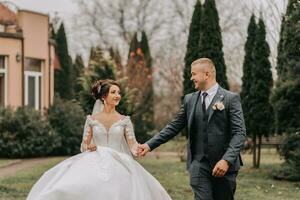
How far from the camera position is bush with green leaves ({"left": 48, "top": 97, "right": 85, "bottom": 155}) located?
27.0 m

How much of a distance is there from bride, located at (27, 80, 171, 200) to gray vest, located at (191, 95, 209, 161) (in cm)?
111

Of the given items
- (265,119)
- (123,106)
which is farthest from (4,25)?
(265,119)

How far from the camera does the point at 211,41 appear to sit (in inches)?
805

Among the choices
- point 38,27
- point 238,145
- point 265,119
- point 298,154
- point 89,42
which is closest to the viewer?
point 238,145

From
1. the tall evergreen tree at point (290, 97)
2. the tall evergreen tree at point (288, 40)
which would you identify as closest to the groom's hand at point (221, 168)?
the tall evergreen tree at point (290, 97)

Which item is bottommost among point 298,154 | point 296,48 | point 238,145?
point 298,154

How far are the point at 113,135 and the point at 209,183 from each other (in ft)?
6.18

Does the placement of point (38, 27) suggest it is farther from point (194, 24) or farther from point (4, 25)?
point (194, 24)

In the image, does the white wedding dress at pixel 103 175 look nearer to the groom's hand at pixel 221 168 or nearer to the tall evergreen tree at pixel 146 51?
the groom's hand at pixel 221 168

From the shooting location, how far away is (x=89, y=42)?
51.2m

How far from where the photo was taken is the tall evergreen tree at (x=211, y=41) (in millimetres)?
20359

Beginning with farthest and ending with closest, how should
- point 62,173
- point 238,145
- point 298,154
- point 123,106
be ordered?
point 123,106, point 298,154, point 62,173, point 238,145

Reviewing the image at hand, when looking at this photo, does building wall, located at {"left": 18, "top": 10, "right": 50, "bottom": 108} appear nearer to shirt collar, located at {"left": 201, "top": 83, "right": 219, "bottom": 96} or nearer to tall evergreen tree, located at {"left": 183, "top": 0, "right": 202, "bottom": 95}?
tall evergreen tree, located at {"left": 183, "top": 0, "right": 202, "bottom": 95}

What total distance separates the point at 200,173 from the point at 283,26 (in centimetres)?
1135
